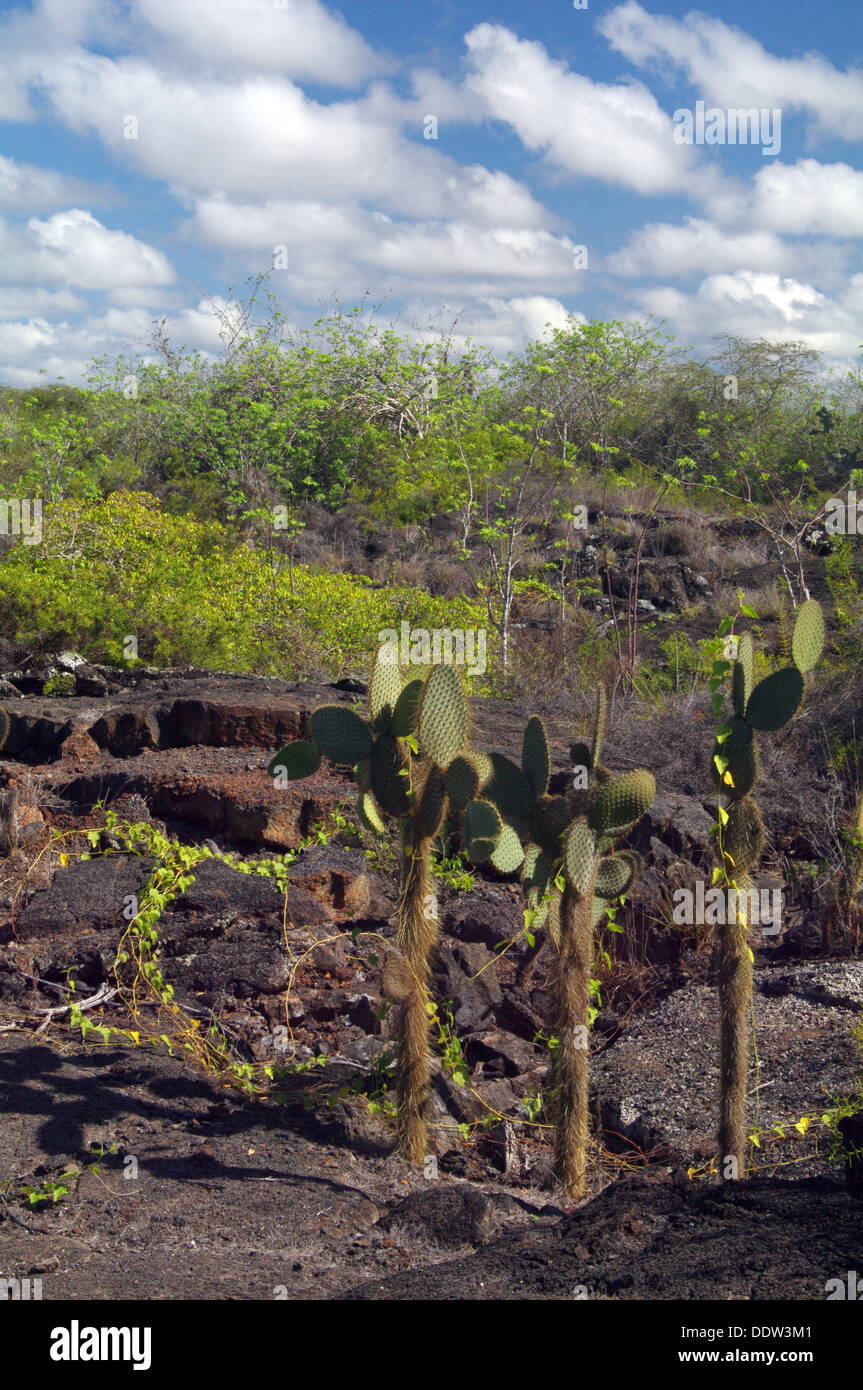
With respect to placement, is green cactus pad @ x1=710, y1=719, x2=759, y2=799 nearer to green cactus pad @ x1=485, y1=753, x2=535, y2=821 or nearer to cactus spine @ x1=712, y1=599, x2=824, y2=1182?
cactus spine @ x1=712, y1=599, x2=824, y2=1182

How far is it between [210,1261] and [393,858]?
127 inches

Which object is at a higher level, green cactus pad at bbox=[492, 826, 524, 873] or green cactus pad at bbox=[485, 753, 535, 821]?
green cactus pad at bbox=[485, 753, 535, 821]

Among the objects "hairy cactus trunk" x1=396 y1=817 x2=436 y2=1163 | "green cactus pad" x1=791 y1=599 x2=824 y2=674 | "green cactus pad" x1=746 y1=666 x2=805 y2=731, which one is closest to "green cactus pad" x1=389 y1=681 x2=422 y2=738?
"hairy cactus trunk" x1=396 y1=817 x2=436 y2=1163

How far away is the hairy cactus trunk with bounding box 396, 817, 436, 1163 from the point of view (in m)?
3.34

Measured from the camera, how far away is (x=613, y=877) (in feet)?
11.5

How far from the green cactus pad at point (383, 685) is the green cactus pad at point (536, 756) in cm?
45

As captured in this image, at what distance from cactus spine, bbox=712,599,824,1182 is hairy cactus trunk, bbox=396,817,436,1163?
35.0 inches

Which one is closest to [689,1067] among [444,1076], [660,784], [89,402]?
[444,1076]

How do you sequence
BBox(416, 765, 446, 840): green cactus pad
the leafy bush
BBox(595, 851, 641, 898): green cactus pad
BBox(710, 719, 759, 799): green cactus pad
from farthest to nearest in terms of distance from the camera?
the leafy bush, BBox(595, 851, 641, 898): green cactus pad, BBox(416, 765, 446, 840): green cactus pad, BBox(710, 719, 759, 799): green cactus pad

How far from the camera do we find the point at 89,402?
2500cm

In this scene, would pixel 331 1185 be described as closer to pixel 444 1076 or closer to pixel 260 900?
pixel 444 1076

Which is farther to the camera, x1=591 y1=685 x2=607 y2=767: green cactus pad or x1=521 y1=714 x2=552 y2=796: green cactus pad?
x1=521 y1=714 x2=552 y2=796: green cactus pad

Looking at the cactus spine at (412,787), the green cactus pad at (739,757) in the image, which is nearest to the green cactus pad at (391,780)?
the cactus spine at (412,787)

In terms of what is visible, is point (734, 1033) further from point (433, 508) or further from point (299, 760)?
point (433, 508)
